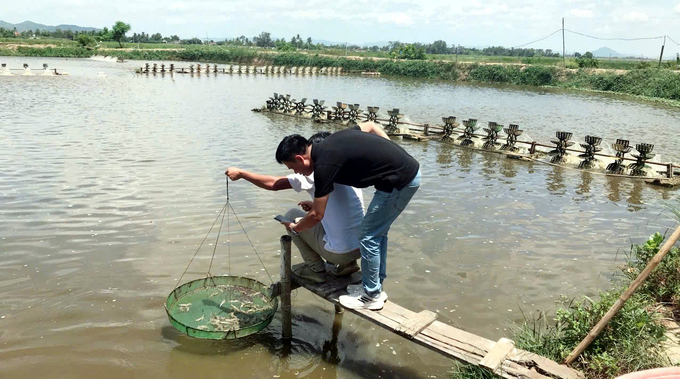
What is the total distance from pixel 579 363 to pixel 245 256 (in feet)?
15.0

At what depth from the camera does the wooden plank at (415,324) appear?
3.86m

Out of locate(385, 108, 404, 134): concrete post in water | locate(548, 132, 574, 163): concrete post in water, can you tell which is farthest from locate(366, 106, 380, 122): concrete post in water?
locate(548, 132, 574, 163): concrete post in water

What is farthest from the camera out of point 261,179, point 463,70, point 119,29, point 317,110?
point 119,29

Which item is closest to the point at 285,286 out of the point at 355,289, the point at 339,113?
the point at 355,289

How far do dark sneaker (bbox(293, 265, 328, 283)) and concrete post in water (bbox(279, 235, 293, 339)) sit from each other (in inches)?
5.1

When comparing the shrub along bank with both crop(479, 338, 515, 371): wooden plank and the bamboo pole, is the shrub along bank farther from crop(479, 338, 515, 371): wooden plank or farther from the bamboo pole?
crop(479, 338, 515, 371): wooden plank

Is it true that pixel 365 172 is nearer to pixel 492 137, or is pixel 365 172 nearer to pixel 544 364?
pixel 544 364

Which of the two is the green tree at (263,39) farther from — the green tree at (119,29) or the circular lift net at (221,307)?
the circular lift net at (221,307)

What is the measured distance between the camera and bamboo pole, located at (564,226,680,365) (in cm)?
343

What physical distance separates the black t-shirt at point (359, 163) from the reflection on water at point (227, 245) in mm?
1961

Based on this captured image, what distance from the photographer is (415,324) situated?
13.0 feet

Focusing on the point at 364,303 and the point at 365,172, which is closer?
the point at 365,172

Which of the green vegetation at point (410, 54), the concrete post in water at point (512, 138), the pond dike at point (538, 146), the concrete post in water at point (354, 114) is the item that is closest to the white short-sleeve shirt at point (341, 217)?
the pond dike at point (538, 146)

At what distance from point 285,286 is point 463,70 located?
5403 cm
